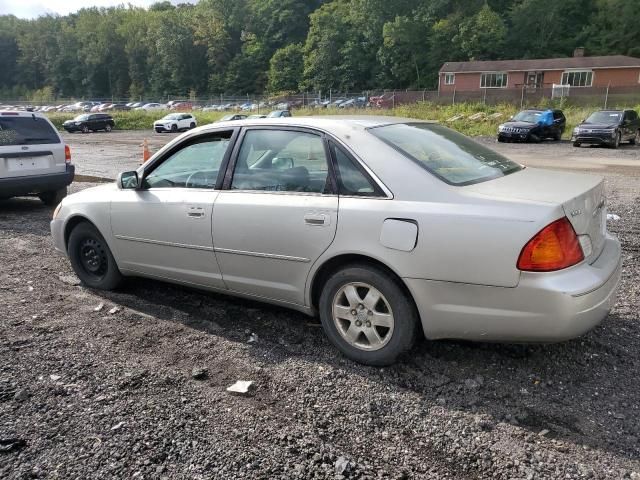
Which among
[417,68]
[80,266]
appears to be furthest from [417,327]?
[417,68]

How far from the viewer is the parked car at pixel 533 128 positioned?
24.6 metres

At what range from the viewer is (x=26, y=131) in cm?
862

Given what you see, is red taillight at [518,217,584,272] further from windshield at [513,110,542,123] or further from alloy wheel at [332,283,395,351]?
windshield at [513,110,542,123]

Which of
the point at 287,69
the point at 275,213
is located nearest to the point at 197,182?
the point at 275,213

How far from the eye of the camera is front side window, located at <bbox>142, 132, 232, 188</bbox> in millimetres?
4191

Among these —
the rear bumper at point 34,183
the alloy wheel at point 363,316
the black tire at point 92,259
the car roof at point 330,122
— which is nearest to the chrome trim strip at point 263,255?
the alloy wheel at point 363,316

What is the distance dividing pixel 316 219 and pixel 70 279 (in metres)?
3.25

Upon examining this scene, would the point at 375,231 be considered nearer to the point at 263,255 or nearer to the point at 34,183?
the point at 263,255

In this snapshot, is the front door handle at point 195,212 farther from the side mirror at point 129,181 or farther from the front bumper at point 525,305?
the front bumper at point 525,305

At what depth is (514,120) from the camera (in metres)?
25.7

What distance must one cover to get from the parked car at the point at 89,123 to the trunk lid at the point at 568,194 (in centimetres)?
4297

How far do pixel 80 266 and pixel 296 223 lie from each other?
2.72 metres

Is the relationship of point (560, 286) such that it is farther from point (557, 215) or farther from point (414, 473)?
point (414, 473)

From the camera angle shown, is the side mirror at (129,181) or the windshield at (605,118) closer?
the side mirror at (129,181)
